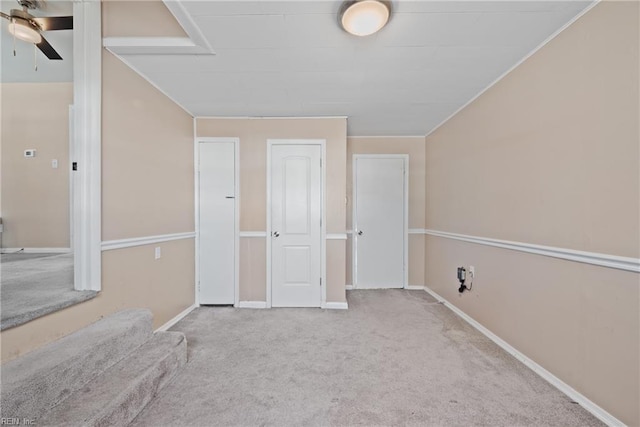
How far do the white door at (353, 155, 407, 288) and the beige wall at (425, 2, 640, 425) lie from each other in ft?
5.22

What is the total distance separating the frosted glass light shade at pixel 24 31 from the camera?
206cm

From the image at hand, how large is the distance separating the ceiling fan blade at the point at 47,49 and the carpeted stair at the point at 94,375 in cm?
248

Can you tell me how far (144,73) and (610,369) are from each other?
3.95m

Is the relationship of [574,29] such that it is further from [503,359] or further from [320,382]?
[320,382]

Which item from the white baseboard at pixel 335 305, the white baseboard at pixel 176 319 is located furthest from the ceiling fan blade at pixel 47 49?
the white baseboard at pixel 335 305

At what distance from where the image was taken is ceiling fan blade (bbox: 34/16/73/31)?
2102 mm

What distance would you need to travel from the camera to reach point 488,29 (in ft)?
5.62

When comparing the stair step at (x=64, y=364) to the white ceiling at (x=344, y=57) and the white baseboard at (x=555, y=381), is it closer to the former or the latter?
the white ceiling at (x=344, y=57)

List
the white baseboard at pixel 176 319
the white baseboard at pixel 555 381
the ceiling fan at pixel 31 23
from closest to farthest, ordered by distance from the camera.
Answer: the white baseboard at pixel 555 381, the ceiling fan at pixel 31 23, the white baseboard at pixel 176 319

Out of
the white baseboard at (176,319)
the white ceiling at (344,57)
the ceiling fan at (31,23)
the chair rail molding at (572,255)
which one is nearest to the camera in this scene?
the chair rail molding at (572,255)

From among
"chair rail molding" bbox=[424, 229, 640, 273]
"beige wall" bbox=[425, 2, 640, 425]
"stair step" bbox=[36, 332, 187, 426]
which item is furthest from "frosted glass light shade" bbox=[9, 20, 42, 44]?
"chair rail molding" bbox=[424, 229, 640, 273]

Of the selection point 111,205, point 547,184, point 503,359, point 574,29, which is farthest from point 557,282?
point 111,205

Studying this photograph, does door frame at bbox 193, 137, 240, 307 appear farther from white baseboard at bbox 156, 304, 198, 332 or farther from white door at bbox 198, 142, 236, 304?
white baseboard at bbox 156, 304, 198, 332

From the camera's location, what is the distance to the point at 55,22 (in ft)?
7.03
